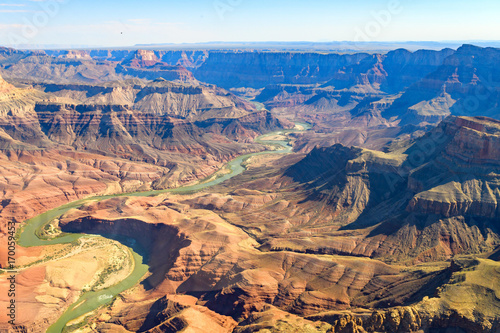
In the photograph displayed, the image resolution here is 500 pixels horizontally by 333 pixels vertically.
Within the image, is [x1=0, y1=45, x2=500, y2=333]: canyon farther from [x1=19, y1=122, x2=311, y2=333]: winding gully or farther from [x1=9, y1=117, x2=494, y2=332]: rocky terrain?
[x1=19, y1=122, x2=311, y2=333]: winding gully

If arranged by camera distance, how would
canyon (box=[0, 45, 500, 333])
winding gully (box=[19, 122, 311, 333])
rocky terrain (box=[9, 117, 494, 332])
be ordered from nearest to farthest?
rocky terrain (box=[9, 117, 494, 332]) < canyon (box=[0, 45, 500, 333]) < winding gully (box=[19, 122, 311, 333])

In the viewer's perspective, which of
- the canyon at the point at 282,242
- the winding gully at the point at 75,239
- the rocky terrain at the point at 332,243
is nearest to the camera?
the rocky terrain at the point at 332,243

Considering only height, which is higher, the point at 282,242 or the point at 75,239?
the point at 282,242

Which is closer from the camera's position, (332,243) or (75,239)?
(332,243)

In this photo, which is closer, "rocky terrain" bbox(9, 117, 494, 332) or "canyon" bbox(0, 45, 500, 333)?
"rocky terrain" bbox(9, 117, 494, 332)

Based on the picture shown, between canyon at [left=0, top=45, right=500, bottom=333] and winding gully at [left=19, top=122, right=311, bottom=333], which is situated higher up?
canyon at [left=0, top=45, right=500, bottom=333]

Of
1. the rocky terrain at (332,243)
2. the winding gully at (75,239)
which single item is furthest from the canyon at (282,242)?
the winding gully at (75,239)

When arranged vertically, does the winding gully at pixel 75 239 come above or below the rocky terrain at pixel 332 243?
below

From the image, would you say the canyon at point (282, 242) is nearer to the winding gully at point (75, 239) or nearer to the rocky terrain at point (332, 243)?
the rocky terrain at point (332, 243)

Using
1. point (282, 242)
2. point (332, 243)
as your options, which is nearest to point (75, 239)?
point (282, 242)

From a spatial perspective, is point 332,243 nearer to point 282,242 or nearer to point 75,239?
point 282,242

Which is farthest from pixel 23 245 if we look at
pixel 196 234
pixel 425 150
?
pixel 425 150

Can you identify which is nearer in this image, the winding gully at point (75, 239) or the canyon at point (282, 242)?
the canyon at point (282, 242)

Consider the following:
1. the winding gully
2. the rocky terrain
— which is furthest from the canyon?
the winding gully
